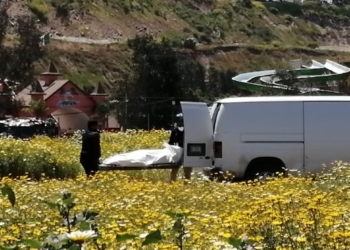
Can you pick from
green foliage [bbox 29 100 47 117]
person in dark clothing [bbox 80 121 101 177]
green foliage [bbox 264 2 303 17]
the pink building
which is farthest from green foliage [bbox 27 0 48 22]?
person in dark clothing [bbox 80 121 101 177]

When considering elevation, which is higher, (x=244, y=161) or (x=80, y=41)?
(x=80, y=41)

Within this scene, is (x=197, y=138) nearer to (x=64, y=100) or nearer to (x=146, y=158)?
(x=146, y=158)

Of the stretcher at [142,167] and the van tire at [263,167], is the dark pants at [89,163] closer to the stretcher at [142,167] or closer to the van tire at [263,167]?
the stretcher at [142,167]

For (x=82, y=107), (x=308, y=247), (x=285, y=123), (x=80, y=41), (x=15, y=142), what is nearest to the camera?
(x=308, y=247)

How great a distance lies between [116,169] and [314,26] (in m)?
125

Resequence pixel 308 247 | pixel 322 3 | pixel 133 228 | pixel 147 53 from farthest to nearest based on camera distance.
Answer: pixel 322 3 → pixel 147 53 → pixel 133 228 → pixel 308 247

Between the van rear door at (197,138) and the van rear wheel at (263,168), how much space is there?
74 centimetres

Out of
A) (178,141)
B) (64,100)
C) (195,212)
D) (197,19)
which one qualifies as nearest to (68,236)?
(195,212)

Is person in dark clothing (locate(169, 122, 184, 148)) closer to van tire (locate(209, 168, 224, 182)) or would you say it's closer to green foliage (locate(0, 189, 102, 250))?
van tire (locate(209, 168, 224, 182))

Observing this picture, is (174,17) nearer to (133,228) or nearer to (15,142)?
(15,142)

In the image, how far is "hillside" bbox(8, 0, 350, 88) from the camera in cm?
8281

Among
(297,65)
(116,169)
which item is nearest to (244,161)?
(116,169)

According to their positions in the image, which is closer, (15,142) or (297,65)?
(15,142)

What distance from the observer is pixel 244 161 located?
13.9 metres
